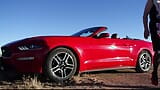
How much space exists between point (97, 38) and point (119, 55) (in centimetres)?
83

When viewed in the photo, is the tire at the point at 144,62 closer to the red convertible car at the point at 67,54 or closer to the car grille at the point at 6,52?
the red convertible car at the point at 67,54

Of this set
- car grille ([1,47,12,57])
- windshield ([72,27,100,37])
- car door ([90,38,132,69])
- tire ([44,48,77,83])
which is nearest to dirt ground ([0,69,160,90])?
tire ([44,48,77,83])

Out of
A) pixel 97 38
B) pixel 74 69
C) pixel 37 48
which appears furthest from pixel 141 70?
pixel 37 48

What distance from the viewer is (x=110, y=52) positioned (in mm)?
10352

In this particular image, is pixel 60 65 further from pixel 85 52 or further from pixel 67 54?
pixel 85 52

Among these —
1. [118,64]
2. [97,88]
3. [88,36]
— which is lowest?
[97,88]

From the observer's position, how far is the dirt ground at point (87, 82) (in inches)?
317

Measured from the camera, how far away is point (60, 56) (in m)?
9.00

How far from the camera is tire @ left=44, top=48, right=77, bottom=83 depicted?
878 centimetres

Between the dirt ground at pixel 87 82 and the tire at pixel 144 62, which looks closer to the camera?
the dirt ground at pixel 87 82

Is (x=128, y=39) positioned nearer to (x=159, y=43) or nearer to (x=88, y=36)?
(x=88, y=36)

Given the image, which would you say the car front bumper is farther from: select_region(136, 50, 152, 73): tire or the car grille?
select_region(136, 50, 152, 73): tire

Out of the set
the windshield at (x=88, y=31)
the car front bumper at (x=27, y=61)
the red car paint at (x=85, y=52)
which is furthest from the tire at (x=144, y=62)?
the car front bumper at (x=27, y=61)

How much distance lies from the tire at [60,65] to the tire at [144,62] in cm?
262
